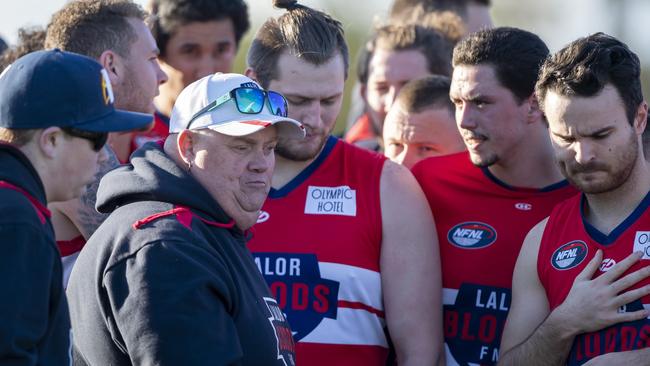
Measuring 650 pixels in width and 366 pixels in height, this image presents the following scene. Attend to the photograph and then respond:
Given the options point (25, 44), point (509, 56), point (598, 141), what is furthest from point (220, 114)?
point (25, 44)

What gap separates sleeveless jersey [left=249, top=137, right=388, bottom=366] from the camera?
4.49 metres

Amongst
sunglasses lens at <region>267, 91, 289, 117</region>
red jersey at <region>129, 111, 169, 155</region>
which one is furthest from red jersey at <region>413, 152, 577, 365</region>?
red jersey at <region>129, 111, 169, 155</region>

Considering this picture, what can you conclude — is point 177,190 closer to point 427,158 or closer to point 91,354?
point 91,354

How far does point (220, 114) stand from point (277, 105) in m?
0.26

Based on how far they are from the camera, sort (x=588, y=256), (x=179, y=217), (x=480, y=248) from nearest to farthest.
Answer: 1. (x=179, y=217)
2. (x=588, y=256)
3. (x=480, y=248)

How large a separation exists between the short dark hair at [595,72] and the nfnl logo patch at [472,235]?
0.75 metres

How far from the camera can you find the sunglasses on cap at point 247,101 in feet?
12.1

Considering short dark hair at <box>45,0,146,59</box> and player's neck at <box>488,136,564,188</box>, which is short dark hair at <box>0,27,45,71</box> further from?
player's neck at <box>488,136,564,188</box>

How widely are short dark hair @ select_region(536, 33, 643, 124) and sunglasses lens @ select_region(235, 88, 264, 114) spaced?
1.22m

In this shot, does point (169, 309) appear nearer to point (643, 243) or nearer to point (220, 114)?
point (220, 114)

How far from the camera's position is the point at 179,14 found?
6742 mm

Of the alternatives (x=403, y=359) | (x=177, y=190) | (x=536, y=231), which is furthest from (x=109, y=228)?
(x=536, y=231)

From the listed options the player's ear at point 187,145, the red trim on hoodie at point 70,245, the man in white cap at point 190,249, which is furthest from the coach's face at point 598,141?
the red trim on hoodie at point 70,245

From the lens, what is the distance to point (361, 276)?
4.54m
